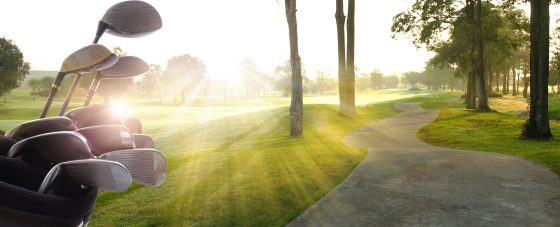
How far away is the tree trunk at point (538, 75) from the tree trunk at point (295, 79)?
1119cm

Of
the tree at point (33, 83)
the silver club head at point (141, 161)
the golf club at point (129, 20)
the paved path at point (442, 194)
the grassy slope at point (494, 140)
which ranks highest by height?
the tree at point (33, 83)

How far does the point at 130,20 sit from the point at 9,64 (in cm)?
8246

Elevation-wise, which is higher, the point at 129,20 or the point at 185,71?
the point at 185,71

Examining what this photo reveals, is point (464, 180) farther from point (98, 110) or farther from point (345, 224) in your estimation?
point (98, 110)

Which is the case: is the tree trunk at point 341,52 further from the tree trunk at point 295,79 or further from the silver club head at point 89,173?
the silver club head at point 89,173

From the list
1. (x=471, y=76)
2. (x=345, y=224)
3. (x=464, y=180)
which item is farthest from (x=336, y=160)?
(x=471, y=76)

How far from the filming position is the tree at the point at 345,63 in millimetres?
33250

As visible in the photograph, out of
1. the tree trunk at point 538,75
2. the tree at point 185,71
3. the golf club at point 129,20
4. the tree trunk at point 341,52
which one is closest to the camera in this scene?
the golf club at point 129,20

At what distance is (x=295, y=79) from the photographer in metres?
21.4

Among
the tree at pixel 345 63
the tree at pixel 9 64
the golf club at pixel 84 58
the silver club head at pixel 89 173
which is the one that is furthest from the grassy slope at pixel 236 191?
the tree at pixel 9 64

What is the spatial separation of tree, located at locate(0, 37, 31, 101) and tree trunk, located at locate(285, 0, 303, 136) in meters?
66.1

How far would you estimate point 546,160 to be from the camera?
1223 cm

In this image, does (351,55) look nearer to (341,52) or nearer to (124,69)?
(341,52)

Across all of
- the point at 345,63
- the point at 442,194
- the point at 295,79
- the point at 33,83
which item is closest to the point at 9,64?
the point at 33,83
